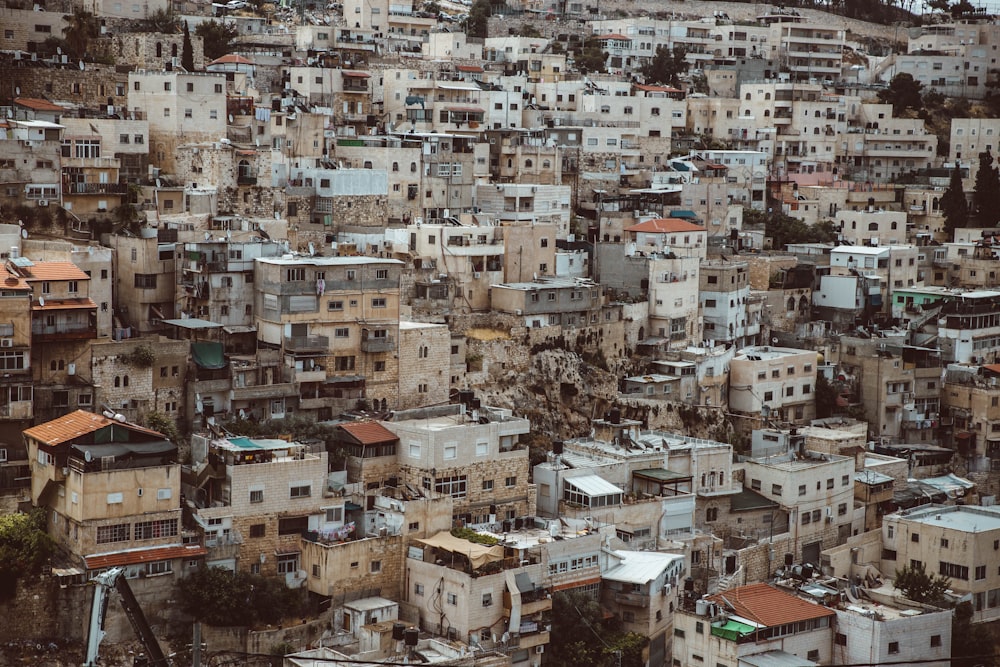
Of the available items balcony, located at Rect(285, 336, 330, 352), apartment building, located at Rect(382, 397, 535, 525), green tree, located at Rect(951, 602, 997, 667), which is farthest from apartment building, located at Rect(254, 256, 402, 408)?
green tree, located at Rect(951, 602, 997, 667)

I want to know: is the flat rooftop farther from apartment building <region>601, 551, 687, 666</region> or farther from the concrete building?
apartment building <region>601, 551, 687, 666</region>

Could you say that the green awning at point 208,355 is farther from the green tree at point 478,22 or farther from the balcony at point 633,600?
the green tree at point 478,22

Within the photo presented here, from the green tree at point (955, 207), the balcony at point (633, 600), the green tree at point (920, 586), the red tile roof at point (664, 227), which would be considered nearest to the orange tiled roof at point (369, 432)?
the balcony at point (633, 600)

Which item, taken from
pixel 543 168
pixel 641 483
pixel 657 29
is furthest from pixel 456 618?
pixel 657 29

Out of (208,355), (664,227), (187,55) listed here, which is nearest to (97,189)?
(208,355)

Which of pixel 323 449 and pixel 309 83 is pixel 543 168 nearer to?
pixel 309 83

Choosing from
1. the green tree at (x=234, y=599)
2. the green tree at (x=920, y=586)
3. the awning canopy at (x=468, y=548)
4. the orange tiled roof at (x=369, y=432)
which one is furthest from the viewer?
the green tree at (x=920, y=586)
